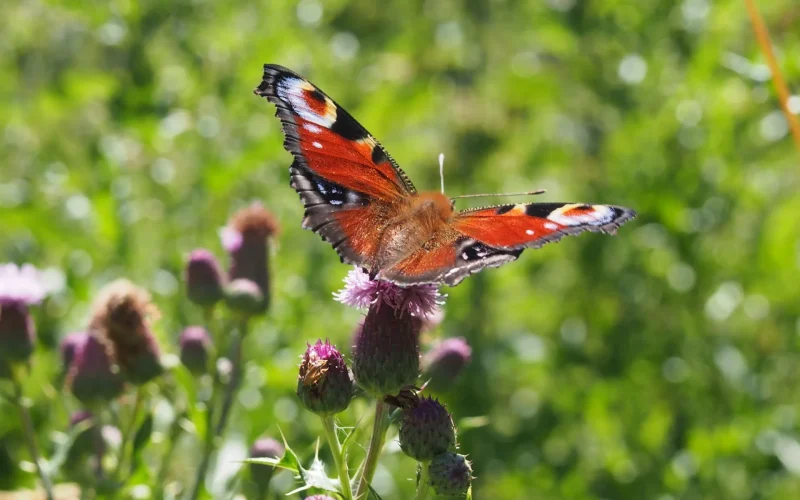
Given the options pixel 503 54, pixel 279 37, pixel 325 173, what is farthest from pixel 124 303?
pixel 503 54

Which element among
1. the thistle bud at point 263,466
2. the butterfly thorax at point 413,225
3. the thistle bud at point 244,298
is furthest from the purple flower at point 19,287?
the butterfly thorax at point 413,225

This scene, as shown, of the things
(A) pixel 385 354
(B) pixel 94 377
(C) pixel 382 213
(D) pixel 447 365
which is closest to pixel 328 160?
(C) pixel 382 213

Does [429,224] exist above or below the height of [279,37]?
below

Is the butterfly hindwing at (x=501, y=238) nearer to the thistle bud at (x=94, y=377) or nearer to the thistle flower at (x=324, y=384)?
the thistle flower at (x=324, y=384)

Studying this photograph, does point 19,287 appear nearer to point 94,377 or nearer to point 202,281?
point 94,377

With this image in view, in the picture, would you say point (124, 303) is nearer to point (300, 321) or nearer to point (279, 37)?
point (300, 321)
